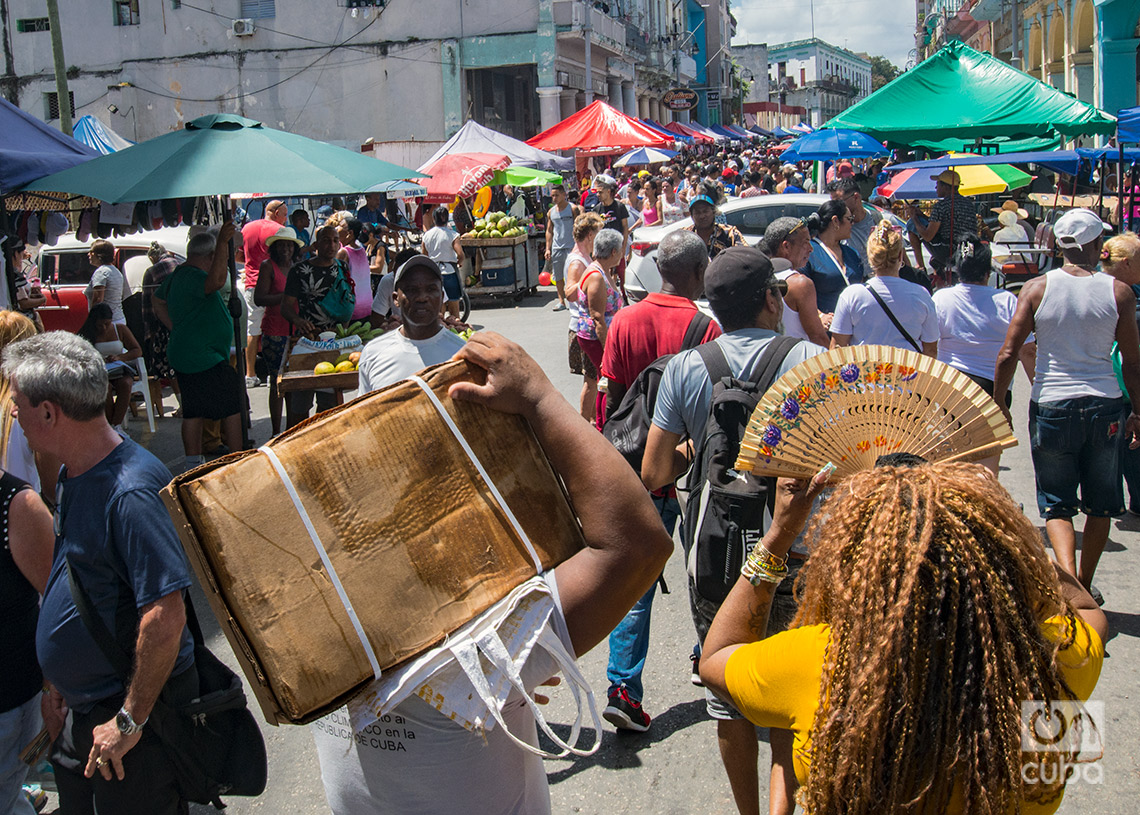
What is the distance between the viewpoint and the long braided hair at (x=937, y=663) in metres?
1.47

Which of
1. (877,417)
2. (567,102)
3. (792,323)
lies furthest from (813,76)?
(877,417)

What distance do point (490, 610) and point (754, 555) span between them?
620 millimetres

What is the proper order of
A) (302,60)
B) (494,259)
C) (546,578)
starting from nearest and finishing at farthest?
(546,578), (494,259), (302,60)

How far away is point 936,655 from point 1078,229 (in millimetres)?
3740

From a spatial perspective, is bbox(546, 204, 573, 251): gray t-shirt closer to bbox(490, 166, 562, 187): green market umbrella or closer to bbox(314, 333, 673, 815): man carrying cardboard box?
bbox(490, 166, 562, 187): green market umbrella

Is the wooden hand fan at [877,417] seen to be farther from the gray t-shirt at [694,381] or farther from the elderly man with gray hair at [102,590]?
the elderly man with gray hair at [102,590]

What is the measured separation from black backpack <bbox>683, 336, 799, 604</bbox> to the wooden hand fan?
874 mm

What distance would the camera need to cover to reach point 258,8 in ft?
94.9

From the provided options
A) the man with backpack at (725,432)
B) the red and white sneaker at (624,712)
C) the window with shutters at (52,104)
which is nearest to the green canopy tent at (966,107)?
the man with backpack at (725,432)

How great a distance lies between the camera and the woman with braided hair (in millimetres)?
1471

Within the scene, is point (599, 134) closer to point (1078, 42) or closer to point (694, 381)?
point (694, 381)

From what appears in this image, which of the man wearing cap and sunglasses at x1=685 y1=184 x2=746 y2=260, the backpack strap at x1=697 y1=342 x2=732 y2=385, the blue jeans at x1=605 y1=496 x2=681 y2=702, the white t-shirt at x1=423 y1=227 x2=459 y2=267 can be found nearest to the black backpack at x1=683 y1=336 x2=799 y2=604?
the backpack strap at x1=697 y1=342 x2=732 y2=385

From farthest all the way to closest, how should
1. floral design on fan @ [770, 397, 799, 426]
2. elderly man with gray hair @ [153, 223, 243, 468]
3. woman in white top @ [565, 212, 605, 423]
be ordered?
elderly man with gray hair @ [153, 223, 243, 468] → woman in white top @ [565, 212, 605, 423] → floral design on fan @ [770, 397, 799, 426]

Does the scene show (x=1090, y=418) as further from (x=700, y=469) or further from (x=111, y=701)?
(x=111, y=701)
